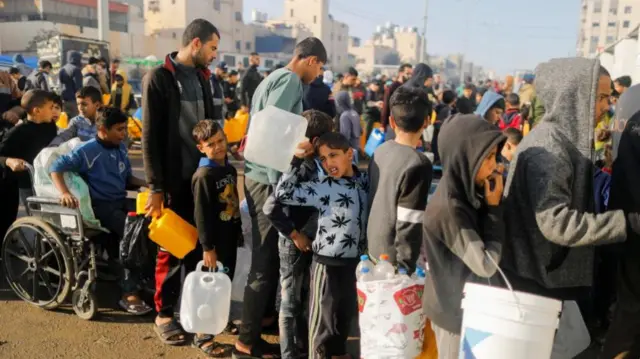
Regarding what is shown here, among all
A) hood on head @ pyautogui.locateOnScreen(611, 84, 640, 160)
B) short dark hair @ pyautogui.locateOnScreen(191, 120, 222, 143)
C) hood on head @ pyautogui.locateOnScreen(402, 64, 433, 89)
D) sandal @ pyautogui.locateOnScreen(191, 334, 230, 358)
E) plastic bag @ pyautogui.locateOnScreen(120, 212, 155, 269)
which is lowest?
sandal @ pyautogui.locateOnScreen(191, 334, 230, 358)

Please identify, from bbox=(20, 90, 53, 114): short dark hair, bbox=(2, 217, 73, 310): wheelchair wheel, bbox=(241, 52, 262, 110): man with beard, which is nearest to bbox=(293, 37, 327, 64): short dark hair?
bbox=(2, 217, 73, 310): wheelchair wheel

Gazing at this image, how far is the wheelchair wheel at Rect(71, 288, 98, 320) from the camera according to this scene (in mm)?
4172

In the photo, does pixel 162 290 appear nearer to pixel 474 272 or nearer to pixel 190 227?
pixel 190 227

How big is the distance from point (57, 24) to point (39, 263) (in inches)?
2054

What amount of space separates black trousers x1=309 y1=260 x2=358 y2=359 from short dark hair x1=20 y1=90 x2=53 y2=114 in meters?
3.25

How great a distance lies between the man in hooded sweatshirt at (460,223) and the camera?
217 cm

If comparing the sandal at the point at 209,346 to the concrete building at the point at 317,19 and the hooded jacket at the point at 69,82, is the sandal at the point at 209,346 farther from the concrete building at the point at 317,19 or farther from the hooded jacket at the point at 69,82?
the concrete building at the point at 317,19

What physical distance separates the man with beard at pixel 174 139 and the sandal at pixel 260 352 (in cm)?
23

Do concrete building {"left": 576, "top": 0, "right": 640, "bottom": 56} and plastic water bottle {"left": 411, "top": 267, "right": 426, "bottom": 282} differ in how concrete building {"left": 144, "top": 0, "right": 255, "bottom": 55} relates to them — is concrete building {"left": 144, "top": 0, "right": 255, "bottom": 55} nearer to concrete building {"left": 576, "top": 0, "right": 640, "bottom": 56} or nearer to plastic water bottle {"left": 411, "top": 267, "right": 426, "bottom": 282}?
concrete building {"left": 576, "top": 0, "right": 640, "bottom": 56}

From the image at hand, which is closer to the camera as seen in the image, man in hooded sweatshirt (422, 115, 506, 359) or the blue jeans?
man in hooded sweatshirt (422, 115, 506, 359)

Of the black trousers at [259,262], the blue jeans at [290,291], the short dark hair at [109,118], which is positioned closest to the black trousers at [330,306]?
the blue jeans at [290,291]

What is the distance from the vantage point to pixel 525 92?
10000 millimetres

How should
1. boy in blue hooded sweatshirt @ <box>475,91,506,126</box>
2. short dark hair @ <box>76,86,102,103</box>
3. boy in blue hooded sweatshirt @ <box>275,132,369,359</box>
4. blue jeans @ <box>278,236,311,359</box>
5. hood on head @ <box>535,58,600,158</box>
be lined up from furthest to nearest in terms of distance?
boy in blue hooded sweatshirt @ <box>475,91,506,126</box>, short dark hair @ <box>76,86,102,103</box>, blue jeans @ <box>278,236,311,359</box>, boy in blue hooded sweatshirt @ <box>275,132,369,359</box>, hood on head @ <box>535,58,600,158</box>

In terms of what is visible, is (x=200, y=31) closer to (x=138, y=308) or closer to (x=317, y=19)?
(x=138, y=308)
